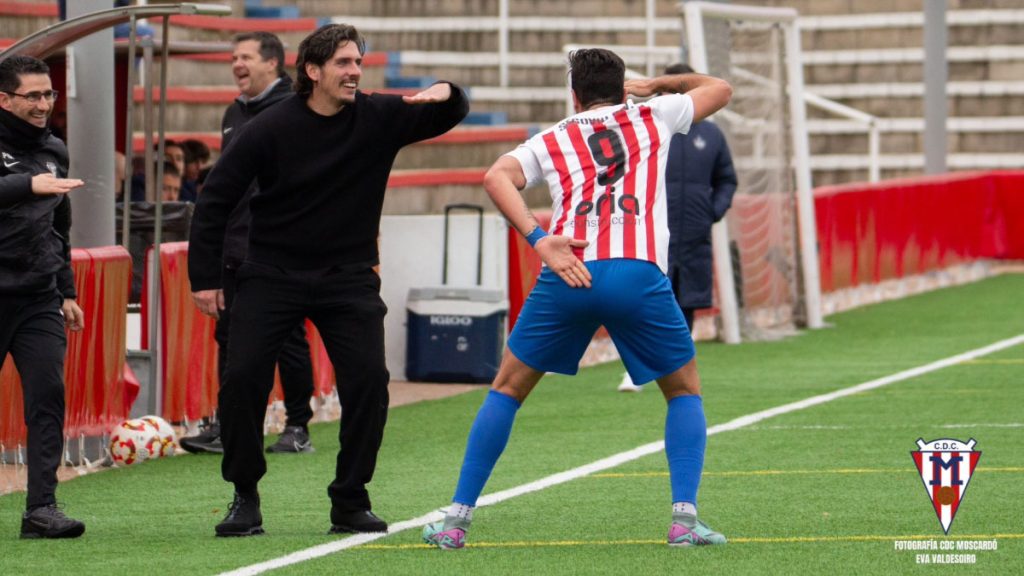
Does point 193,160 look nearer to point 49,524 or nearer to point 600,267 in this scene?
point 49,524

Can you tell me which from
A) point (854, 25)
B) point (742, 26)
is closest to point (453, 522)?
point (742, 26)

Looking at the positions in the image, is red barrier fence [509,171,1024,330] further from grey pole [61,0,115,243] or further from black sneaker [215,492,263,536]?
black sneaker [215,492,263,536]

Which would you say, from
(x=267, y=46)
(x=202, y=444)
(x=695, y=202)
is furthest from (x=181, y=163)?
(x=267, y=46)

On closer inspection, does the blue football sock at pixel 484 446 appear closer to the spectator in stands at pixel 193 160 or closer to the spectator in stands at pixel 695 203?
the spectator in stands at pixel 695 203

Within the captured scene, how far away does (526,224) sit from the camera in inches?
281

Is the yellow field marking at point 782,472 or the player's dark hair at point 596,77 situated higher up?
the player's dark hair at point 596,77

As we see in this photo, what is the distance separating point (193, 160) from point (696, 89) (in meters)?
8.42

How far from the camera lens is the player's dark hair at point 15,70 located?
7992 millimetres

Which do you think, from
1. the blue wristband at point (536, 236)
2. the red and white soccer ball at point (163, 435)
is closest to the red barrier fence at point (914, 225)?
the red and white soccer ball at point (163, 435)

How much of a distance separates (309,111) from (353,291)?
0.65 metres

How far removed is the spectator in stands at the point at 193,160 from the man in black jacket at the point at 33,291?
23.4ft

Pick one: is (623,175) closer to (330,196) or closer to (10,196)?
(330,196)

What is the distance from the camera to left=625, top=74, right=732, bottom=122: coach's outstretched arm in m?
7.50

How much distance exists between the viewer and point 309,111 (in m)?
7.75
